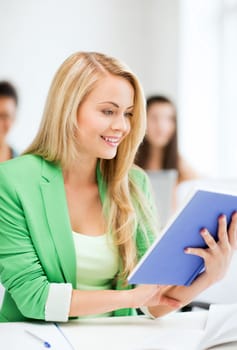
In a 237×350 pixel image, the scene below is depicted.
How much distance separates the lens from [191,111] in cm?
478

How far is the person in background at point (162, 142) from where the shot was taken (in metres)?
4.48

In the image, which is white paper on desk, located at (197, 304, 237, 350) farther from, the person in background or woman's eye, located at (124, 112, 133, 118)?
the person in background

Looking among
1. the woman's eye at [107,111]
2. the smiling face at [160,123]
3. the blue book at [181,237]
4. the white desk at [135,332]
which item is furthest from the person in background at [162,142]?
the blue book at [181,237]

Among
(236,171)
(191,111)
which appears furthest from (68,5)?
(236,171)

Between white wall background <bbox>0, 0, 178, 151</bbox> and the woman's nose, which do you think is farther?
white wall background <bbox>0, 0, 178, 151</bbox>

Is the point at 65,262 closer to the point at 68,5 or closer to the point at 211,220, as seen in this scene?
the point at 211,220

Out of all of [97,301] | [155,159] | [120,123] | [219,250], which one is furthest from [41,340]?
[155,159]

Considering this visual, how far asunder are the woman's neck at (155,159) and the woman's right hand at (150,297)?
3.02 m

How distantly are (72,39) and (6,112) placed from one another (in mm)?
760

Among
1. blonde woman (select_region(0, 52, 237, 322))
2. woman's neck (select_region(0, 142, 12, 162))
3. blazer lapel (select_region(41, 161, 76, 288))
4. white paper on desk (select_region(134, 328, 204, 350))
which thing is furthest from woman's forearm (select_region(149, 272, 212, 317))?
woman's neck (select_region(0, 142, 12, 162))

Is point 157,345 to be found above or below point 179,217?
below

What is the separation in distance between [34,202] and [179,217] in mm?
433

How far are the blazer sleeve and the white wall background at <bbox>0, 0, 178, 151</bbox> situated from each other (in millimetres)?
2943

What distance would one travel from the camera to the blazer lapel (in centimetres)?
146
